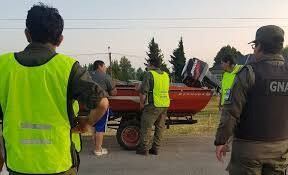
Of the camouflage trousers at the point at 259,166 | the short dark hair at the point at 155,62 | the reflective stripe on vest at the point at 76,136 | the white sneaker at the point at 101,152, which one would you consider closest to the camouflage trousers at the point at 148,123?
the white sneaker at the point at 101,152

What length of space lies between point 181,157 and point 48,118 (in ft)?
21.6

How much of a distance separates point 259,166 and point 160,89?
5.59 metres

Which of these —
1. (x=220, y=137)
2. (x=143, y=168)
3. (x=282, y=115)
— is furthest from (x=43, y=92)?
(x=143, y=168)

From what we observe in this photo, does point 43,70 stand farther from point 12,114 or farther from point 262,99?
point 262,99

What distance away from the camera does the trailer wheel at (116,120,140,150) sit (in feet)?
33.8

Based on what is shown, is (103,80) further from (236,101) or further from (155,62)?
(236,101)

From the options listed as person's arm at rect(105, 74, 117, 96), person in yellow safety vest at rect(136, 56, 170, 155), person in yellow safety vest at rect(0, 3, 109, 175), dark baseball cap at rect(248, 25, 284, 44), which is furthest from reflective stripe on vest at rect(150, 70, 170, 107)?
person in yellow safety vest at rect(0, 3, 109, 175)

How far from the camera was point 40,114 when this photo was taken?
3146 mm

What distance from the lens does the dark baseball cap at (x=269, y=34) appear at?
4242 mm

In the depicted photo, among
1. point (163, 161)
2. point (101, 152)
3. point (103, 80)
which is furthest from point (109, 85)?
point (163, 161)

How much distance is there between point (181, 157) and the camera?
31.1ft

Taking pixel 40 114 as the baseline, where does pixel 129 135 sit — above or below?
below

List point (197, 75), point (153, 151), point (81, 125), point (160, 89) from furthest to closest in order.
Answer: point (197, 75) < point (153, 151) < point (160, 89) < point (81, 125)

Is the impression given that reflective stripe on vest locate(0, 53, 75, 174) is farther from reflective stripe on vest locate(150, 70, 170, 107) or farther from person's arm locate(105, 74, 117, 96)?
reflective stripe on vest locate(150, 70, 170, 107)
